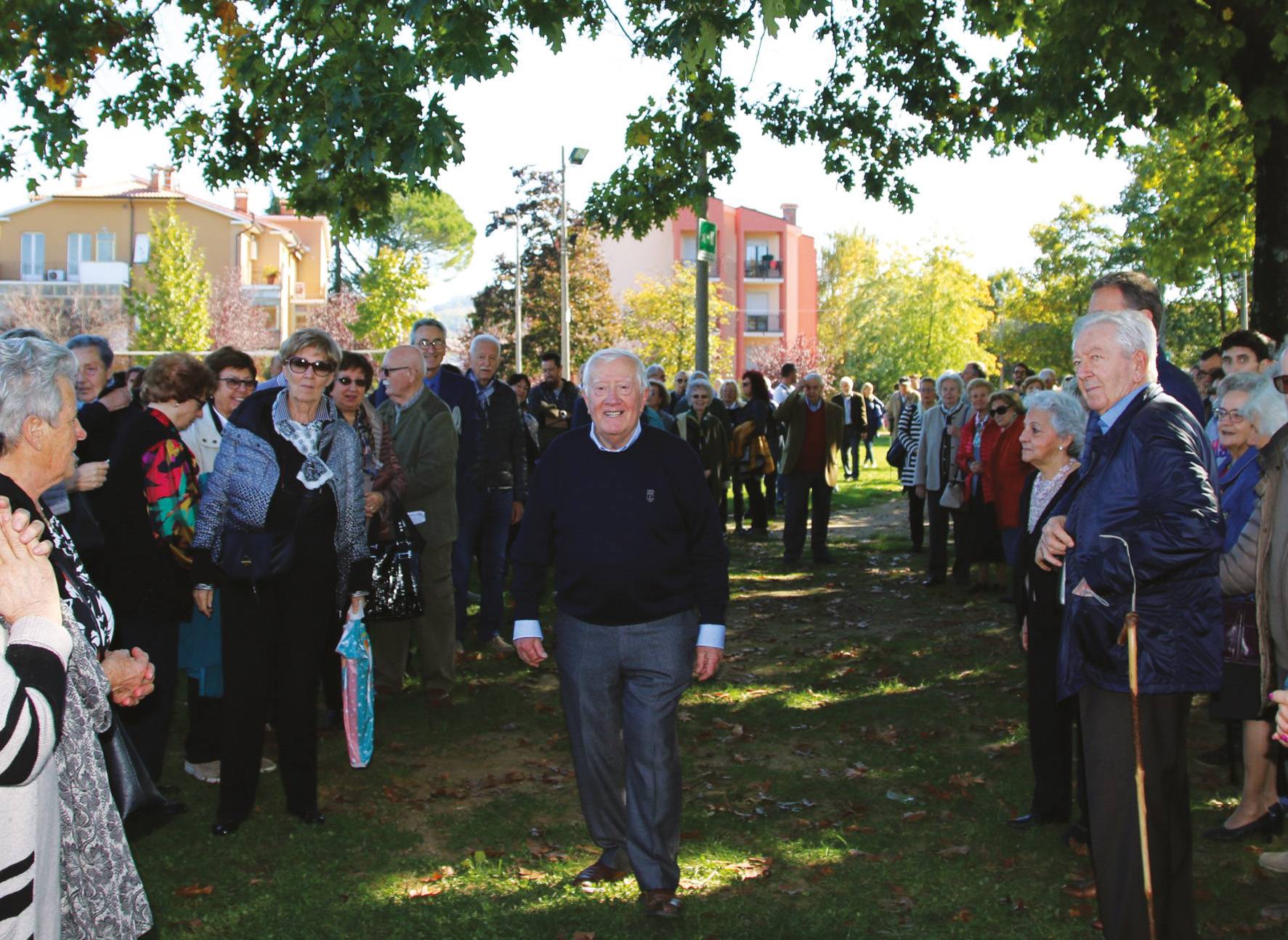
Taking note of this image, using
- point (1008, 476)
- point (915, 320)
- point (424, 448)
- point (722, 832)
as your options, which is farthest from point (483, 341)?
point (915, 320)

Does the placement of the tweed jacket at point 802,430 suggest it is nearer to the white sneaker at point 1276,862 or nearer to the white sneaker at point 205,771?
the white sneaker at point 205,771

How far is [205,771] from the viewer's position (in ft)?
22.8

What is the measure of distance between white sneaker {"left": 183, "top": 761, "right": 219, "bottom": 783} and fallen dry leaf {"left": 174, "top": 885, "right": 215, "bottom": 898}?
1.50 m

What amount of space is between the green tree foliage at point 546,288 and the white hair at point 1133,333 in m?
48.8

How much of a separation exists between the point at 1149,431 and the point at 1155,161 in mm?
19522

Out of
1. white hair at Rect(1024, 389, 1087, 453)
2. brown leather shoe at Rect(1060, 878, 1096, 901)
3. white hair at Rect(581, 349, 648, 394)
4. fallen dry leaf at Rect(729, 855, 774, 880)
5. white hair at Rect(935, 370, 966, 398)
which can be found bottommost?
fallen dry leaf at Rect(729, 855, 774, 880)

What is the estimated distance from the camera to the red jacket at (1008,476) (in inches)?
410

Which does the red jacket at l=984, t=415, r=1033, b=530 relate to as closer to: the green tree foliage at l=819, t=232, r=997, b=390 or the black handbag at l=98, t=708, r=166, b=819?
the black handbag at l=98, t=708, r=166, b=819

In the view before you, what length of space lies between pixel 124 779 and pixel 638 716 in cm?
230

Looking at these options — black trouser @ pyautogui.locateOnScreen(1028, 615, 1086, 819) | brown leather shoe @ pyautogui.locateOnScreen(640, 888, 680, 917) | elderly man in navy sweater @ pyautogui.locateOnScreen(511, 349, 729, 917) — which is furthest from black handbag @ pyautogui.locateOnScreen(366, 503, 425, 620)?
black trouser @ pyautogui.locateOnScreen(1028, 615, 1086, 819)

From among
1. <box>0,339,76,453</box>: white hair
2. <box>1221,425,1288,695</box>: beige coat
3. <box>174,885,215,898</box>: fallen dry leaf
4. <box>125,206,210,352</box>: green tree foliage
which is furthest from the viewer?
<box>125,206,210,352</box>: green tree foliage

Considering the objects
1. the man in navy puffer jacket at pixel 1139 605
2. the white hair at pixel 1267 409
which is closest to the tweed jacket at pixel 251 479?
the man in navy puffer jacket at pixel 1139 605

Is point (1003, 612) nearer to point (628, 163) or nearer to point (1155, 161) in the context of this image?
point (628, 163)

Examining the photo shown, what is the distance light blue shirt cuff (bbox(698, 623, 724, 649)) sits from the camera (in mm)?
5188
